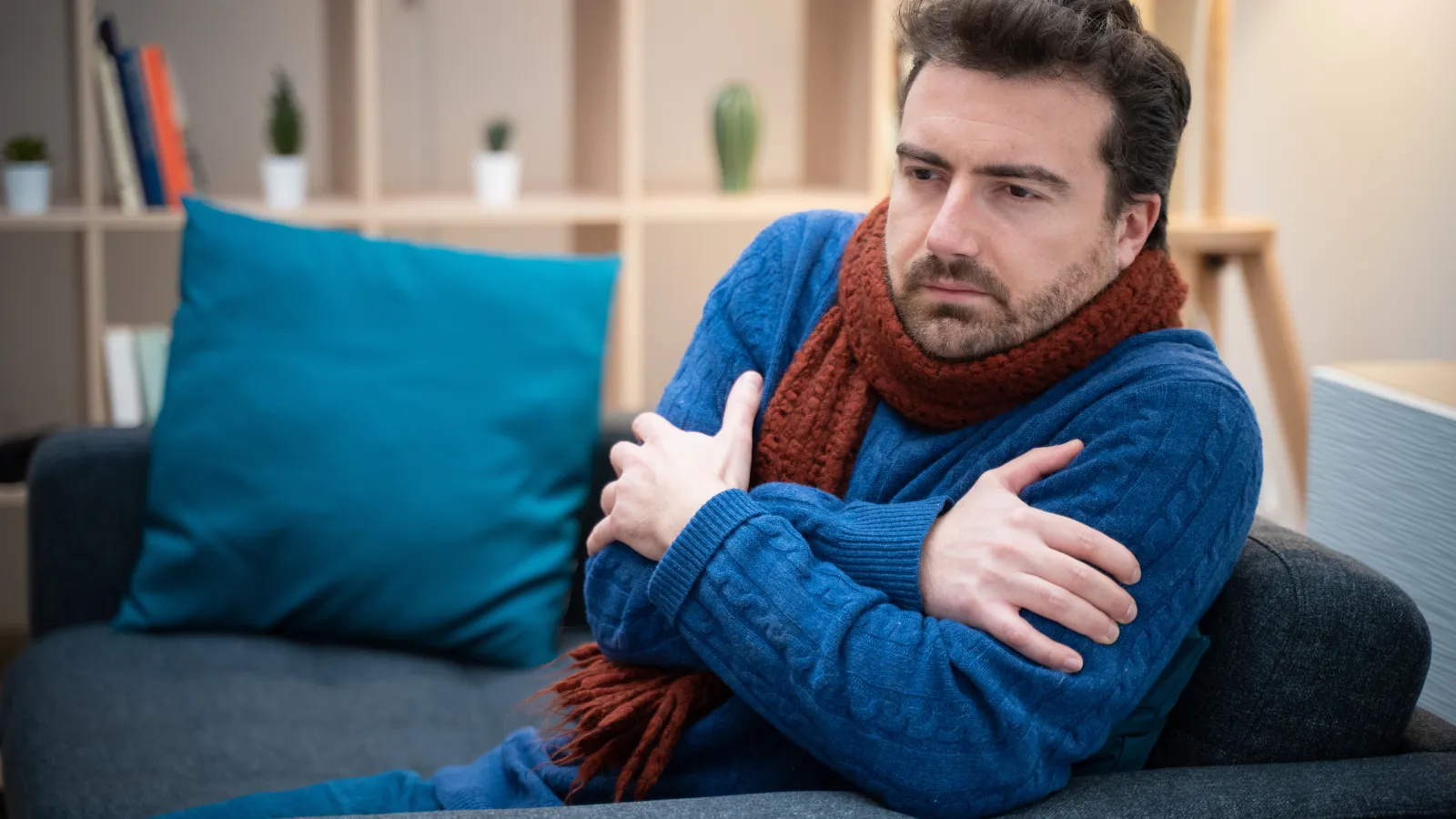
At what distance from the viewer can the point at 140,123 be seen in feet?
8.64

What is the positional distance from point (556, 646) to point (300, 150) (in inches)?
48.5

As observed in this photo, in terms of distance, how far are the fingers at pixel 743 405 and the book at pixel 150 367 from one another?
1.42m

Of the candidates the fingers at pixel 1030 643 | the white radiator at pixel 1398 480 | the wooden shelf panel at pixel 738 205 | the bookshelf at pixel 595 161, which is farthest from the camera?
the wooden shelf panel at pixel 738 205

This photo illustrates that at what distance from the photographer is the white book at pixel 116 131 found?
260 centimetres

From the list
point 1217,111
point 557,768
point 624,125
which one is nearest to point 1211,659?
point 557,768

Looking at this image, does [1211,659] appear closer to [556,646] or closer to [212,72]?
[556,646]

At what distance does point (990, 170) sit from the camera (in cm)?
125

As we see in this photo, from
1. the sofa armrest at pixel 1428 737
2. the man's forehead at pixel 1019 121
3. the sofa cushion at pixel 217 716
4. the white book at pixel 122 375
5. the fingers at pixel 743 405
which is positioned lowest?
the sofa cushion at pixel 217 716

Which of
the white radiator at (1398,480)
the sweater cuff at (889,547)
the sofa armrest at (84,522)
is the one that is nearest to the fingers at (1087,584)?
the sweater cuff at (889,547)

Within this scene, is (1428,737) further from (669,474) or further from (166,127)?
(166,127)

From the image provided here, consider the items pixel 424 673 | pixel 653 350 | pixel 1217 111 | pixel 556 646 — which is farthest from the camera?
pixel 653 350

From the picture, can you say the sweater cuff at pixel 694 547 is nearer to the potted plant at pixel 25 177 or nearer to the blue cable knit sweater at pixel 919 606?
the blue cable knit sweater at pixel 919 606

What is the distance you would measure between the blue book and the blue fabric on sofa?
31.5 inches

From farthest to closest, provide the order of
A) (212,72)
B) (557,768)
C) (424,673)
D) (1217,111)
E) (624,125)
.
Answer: (212,72) → (624,125) → (1217,111) → (424,673) → (557,768)
